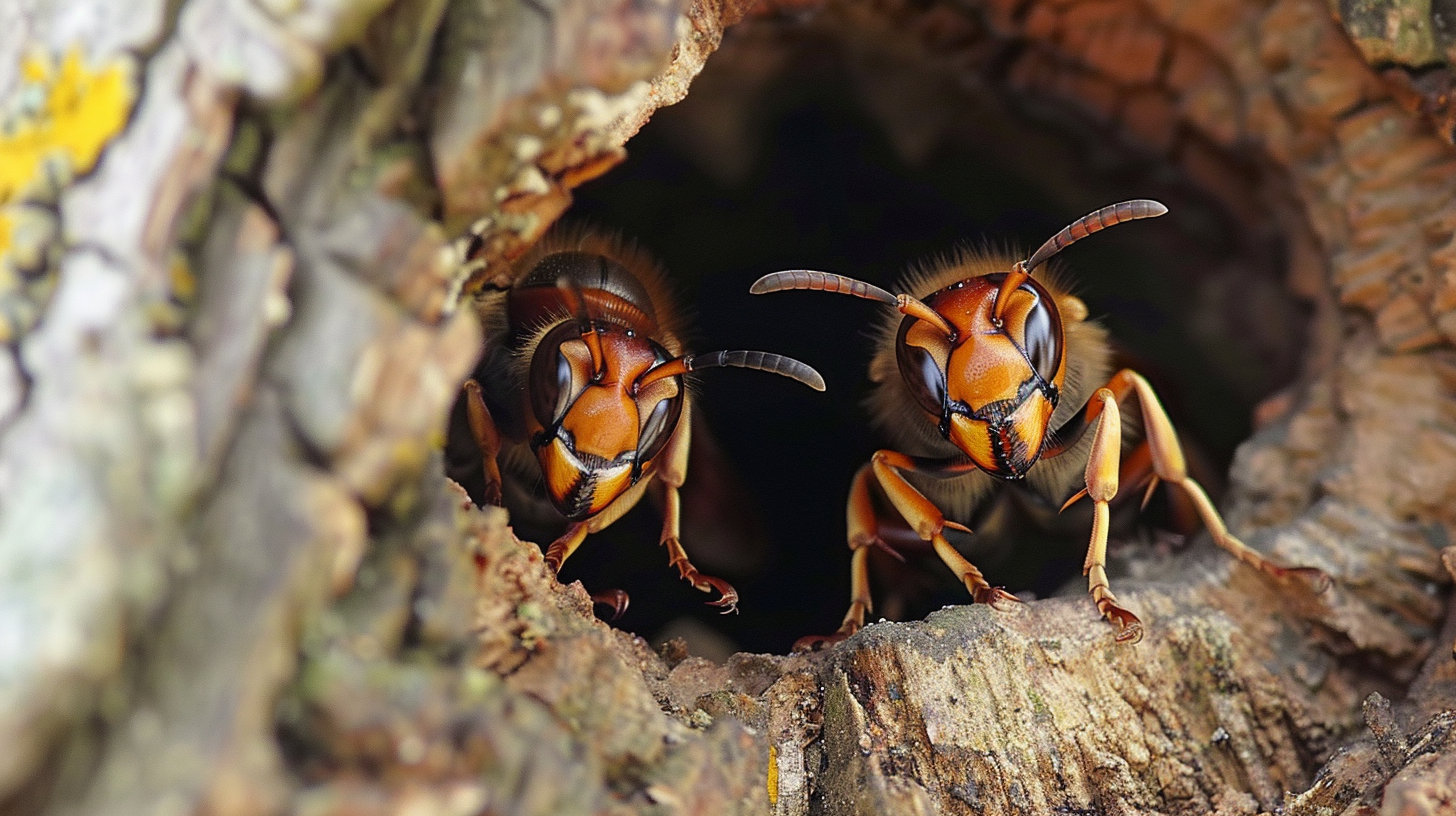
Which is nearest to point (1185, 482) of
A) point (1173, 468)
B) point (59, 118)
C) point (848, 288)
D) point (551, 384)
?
point (1173, 468)

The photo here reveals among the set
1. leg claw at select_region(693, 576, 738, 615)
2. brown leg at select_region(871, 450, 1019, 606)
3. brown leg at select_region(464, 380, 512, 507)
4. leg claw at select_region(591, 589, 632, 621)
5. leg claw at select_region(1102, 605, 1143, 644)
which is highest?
leg claw at select_region(1102, 605, 1143, 644)

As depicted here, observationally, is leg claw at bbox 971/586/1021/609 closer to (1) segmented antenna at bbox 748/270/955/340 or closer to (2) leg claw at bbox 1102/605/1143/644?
(2) leg claw at bbox 1102/605/1143/644

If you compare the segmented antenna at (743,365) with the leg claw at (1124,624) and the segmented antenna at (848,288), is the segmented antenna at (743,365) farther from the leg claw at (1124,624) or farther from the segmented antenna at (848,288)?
the leg claw at (1124,624)

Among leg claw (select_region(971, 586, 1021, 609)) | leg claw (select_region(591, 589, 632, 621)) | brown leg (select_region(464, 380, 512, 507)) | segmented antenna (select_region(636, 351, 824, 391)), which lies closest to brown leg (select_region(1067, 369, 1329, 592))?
leg claw (select_region(971, 586, 1021, 609))

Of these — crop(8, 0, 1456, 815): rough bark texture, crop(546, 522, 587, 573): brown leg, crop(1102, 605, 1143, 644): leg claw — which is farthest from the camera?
crop(546, 522, 587, 573): brown leg

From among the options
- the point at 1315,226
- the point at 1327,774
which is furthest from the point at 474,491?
Result: the point at 1315,226

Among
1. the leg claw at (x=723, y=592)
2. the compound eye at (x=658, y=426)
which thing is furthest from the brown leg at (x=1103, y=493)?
the compound eye at (x=658, y=426)

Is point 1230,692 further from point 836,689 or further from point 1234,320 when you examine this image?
point 1234,320
